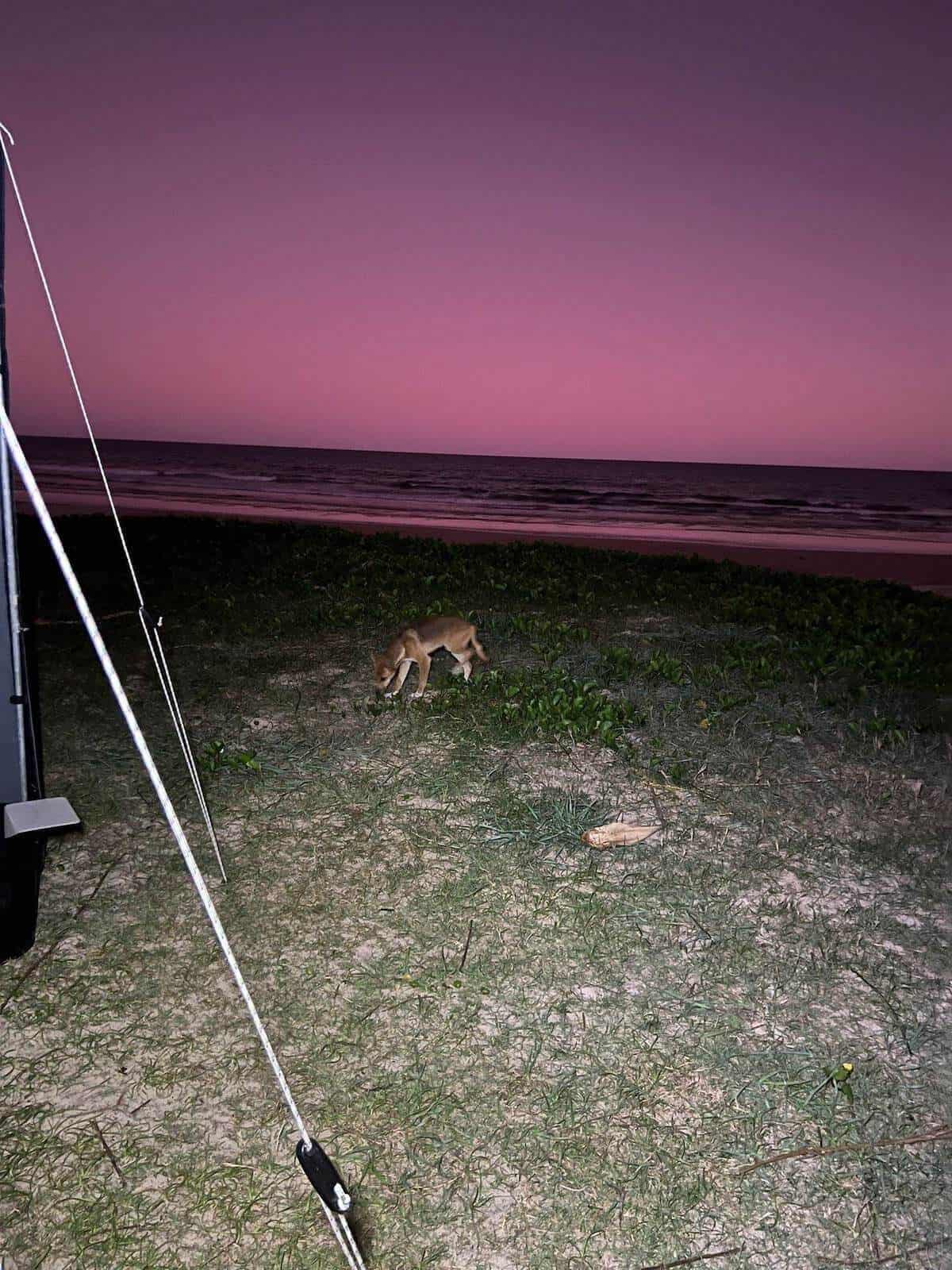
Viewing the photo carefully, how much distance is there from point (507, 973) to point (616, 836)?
141 cm

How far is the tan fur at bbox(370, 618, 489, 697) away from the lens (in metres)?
6.94

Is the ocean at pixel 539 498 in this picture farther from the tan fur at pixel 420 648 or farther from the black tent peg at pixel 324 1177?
the black tent peg at pixel 324 1177

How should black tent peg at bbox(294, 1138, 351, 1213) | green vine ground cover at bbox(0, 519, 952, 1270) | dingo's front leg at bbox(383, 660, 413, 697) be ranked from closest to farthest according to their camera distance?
1. black tent peg at bbox(294, 1138, 351, 1213)
2. green vine ground cover at bbox(0, 519, 952, 1270)
3. dingo's front leg at bbox(383, 660, 413, 697)

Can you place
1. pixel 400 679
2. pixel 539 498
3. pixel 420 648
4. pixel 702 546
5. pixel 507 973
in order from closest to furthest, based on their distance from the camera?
pixel 507 973 → pixel 420 648 → pixel 400 679 → pixel 702 546 → pixel 539 498

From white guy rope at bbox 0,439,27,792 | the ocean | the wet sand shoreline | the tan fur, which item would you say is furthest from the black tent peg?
the ocean

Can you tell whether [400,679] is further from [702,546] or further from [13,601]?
[702,546]

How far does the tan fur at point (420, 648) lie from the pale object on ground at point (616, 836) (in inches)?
97.5

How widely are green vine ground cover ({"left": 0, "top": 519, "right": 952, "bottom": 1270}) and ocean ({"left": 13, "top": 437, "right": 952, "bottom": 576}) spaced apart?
13973 mm

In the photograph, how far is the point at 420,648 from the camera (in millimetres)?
6953

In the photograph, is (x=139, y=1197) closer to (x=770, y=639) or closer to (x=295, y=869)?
(x=295, y=869)

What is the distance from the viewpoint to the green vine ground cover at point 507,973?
276 centimetres

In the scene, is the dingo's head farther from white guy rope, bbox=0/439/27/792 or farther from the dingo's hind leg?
white guy rope, bbox=0/439/27/792

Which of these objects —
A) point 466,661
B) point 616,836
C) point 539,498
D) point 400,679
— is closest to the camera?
point 616,836

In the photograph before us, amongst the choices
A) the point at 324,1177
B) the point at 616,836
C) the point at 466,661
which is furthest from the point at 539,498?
the point at 324,1177
